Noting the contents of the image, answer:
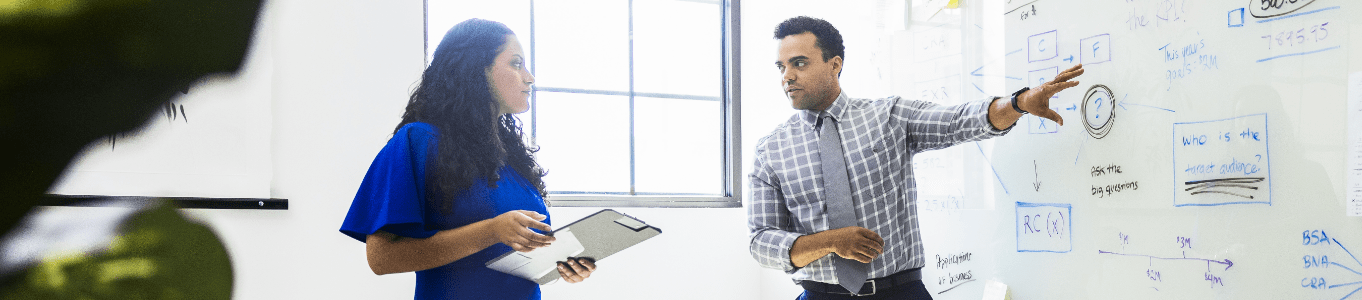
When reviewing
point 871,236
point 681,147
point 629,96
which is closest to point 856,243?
point 871,236

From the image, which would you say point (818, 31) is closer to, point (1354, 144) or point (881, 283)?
point (881, 283)

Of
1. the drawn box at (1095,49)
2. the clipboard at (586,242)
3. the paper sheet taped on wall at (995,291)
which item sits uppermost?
the drawn box at (1095,49)

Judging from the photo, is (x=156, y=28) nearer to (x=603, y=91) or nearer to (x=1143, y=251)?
(x=1143, y=251)

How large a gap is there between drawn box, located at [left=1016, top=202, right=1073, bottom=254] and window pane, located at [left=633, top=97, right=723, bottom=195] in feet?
5.12

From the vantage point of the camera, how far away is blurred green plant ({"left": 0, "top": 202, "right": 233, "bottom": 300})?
0.44ft

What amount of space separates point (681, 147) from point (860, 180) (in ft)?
5.75

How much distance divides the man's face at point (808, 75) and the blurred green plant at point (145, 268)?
1520 mm

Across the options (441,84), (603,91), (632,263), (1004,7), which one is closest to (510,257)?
(441,84)

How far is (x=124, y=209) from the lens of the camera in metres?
0.16

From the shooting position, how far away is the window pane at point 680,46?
10.00 ft

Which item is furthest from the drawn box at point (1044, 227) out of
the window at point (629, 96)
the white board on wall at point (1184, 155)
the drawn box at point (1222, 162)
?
the window at point (629, 96)

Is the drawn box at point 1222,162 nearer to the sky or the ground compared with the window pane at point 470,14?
nearer to the ground

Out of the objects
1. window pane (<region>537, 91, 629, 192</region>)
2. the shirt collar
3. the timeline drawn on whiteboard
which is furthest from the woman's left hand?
window pane (<region>537, 91, 629, 192</region>)

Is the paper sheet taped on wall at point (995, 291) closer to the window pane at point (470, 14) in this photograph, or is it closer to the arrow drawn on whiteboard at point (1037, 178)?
the arrow drawn on whiteboard at point (1037, 178)
